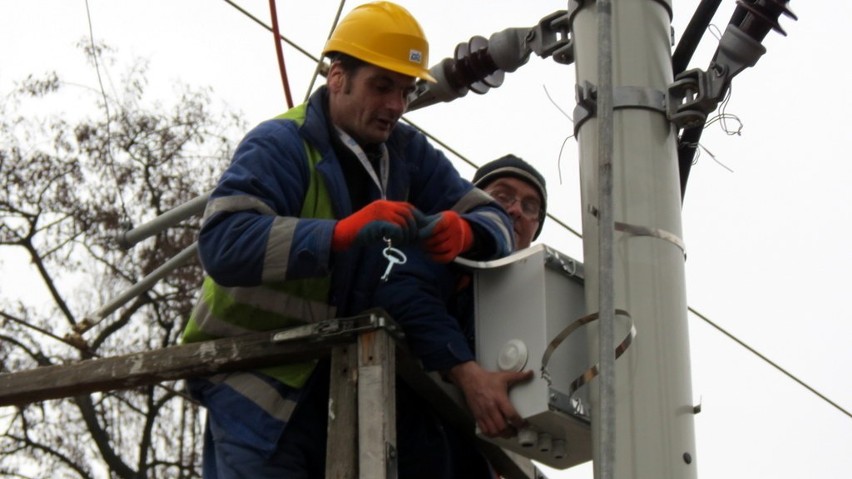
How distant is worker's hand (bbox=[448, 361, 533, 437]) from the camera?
3781 mm

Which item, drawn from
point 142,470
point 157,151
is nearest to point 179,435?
point 142,470

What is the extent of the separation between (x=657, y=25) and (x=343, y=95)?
0.89 m

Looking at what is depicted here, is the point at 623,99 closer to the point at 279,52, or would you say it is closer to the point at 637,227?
the point at 637,227

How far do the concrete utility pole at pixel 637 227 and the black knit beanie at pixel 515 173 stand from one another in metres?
1.51

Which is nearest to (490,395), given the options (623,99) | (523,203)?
(623,99)

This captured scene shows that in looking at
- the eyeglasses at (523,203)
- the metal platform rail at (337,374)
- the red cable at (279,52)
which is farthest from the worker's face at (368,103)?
the eyeglasses at (523,203)

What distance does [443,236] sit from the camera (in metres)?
3.88

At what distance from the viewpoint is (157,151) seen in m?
16.2

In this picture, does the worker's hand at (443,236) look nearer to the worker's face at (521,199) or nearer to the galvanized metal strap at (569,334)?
the galvanized metal strap at (569,334)

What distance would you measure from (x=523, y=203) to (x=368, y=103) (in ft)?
5.02

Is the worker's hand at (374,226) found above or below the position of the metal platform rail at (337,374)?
above

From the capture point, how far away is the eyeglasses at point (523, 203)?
5.53m

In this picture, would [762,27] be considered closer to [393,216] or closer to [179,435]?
[393,216]

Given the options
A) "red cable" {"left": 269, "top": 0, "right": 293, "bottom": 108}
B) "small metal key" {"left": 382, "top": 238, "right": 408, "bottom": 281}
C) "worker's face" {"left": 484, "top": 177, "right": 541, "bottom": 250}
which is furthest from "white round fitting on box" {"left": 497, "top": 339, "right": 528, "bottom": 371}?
"worker's face" {"left": 484, "top": 177, "right": 541, "bottom": 250}
